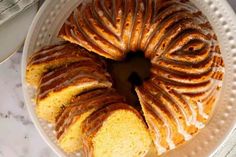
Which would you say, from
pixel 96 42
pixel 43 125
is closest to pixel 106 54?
pixel 96 42

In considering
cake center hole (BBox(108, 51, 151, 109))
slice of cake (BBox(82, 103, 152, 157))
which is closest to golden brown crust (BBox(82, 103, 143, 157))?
slice of cake (BBox(82, 103, 152, 157))

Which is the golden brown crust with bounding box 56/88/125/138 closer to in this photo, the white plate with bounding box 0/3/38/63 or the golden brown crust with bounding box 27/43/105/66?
the golden brown crust with bounding box 27/43/105/66

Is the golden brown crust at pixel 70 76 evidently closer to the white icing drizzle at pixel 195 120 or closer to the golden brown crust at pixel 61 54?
the golden brown crust at pixel 61 54

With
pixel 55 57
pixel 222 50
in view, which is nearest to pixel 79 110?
pixel 55 57

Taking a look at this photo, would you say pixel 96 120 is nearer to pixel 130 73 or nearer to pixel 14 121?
pixel 130 73

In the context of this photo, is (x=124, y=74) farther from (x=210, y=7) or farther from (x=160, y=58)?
(x=210, y=7)
